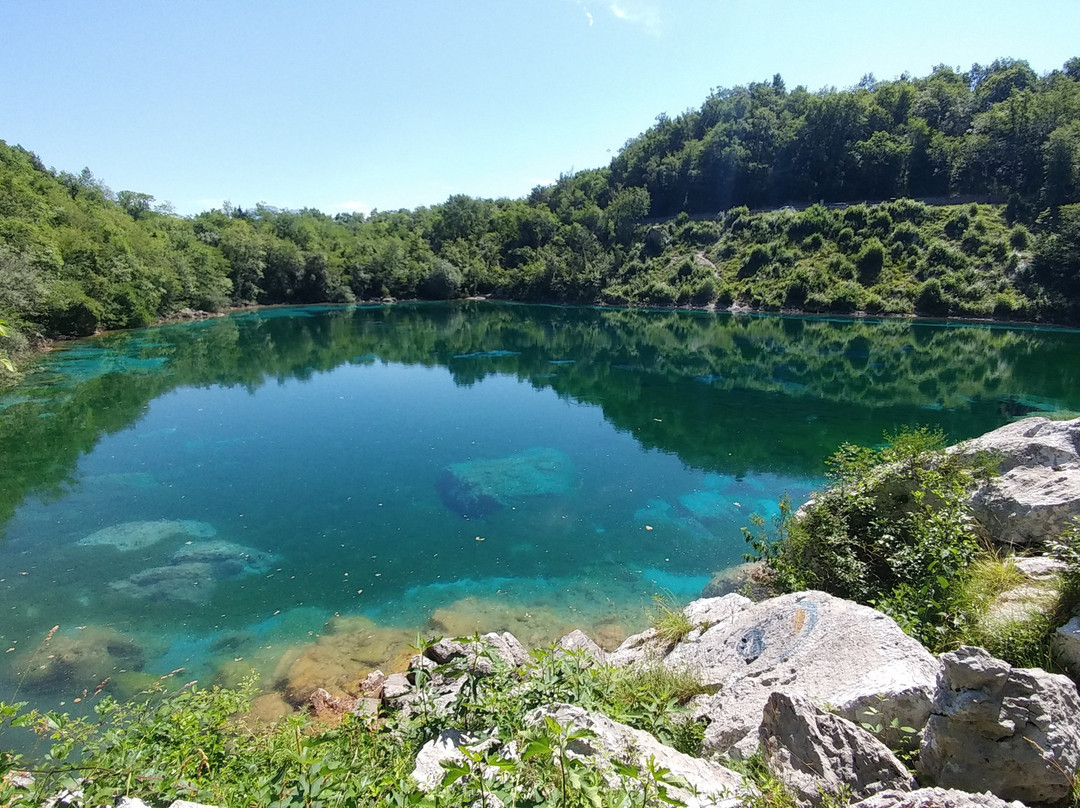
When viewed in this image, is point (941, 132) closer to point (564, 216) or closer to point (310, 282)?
point (564, 216)

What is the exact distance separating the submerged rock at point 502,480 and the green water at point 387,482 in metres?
0.14

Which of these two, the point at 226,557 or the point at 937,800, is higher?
the point at 937,800

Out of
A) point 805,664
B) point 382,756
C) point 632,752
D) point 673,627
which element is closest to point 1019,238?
point 673,627

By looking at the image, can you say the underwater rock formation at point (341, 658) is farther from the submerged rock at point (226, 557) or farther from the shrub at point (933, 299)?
the shrub at point (933, 299)

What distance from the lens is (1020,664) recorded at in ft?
17.8

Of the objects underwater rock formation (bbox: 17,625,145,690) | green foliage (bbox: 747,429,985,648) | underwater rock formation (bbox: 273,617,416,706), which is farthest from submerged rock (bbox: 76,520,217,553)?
green foliage (bbox: 747,429,985,648)

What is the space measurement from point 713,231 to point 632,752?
96691 mm

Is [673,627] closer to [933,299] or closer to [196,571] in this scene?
[196,571]

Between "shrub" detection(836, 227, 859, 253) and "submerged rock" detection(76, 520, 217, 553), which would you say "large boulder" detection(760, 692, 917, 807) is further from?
"shrub" detection(836, 227, 859, 253)

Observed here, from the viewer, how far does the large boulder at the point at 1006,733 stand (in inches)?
152

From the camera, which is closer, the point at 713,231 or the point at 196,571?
the point at 196,571

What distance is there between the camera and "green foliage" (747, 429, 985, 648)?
757 cm

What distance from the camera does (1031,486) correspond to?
9.22 metres

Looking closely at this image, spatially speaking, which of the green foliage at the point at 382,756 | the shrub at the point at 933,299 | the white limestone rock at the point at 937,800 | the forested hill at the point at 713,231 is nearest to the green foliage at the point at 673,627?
the green foliage at the point at 382,756
